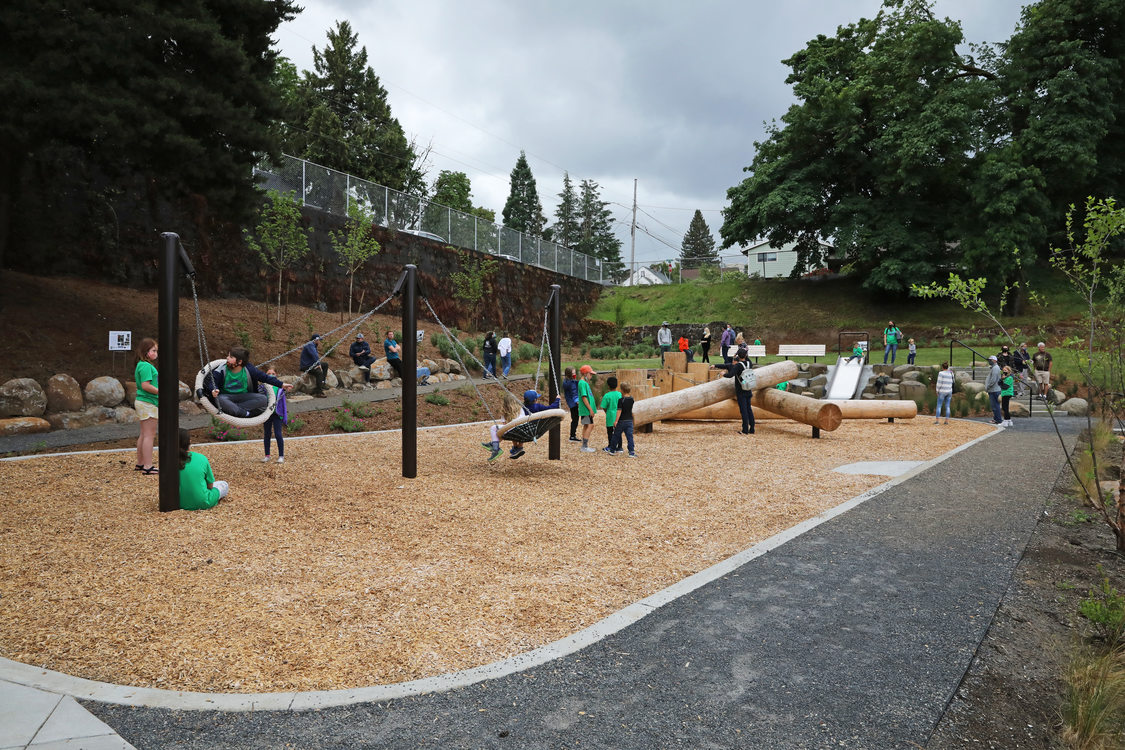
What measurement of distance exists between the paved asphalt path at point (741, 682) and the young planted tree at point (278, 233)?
1788cm

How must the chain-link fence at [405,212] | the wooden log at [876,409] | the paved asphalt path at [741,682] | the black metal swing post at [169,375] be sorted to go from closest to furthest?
the paved asphalt path at [741,682] → the black metal swing post at [169,375] → the wooden log at [876,409] → the chain-link fence at [405,212]

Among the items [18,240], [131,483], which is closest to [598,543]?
[131,483]

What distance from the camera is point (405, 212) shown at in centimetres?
2798

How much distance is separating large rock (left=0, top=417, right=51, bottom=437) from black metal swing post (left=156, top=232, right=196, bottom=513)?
6.39 metres

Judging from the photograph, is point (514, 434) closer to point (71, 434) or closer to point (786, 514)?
point (786, 514)

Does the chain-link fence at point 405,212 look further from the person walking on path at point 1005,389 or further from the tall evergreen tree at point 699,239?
the tall evergreen tree at point 699,239

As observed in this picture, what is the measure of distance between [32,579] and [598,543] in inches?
176

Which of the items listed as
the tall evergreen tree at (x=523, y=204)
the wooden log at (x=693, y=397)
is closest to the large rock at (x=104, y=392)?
the wooden log at (x=693, y=397)

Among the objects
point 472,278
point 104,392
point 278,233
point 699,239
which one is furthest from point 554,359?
point 699,239

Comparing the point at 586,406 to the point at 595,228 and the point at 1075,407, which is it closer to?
the point at 1075,407

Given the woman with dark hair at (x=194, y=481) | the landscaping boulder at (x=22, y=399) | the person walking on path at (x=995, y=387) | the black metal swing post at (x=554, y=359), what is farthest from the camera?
the person walking on path at (x=995, y=387)

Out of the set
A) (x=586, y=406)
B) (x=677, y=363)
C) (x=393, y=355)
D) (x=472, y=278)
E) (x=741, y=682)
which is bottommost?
(x=741, y=682)

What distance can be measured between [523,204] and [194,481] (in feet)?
257

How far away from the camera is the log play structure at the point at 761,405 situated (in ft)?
47.9
